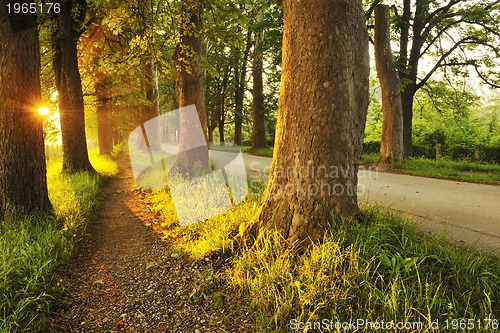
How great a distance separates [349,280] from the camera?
2.69 meters

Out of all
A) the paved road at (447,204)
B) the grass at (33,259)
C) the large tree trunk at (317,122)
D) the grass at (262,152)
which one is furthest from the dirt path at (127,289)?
the grass at (262,152)

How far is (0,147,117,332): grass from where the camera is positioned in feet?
8.50

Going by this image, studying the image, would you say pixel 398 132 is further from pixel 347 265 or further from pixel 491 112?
pixel 491 112

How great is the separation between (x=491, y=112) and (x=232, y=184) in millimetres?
22881

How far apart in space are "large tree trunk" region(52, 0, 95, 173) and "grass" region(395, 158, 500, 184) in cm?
1194

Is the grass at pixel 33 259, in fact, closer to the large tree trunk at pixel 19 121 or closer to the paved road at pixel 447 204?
the large tree trunk at pixel 19 121

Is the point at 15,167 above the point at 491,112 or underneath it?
underneath

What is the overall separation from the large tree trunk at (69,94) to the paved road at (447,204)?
9.13m

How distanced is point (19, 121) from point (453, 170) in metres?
13.3

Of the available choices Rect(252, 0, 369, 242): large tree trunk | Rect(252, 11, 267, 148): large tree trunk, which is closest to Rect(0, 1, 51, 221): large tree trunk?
Rect(252, 0, 369, 242): large tree trunk

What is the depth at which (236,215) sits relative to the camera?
453 cm

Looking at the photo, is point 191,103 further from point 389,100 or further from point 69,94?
point 389,100

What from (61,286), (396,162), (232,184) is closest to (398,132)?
(396,162)

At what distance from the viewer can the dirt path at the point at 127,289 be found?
9.00 ft
